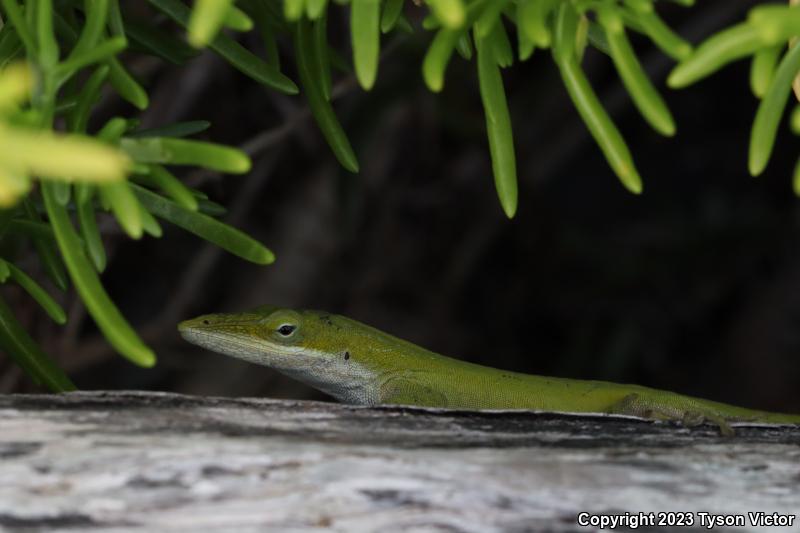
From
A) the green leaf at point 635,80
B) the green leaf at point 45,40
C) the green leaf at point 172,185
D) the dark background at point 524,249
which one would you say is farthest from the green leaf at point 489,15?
the dark background at point 524,249

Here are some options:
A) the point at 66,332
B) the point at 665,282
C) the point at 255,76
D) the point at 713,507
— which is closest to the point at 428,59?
the point at 255,76

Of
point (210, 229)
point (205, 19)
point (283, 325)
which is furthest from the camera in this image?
point (283, 325)

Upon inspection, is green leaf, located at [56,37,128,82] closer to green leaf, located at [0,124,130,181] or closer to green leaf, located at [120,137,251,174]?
green leaf, located at [120,137,251,174]

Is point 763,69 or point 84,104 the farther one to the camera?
point 84,104

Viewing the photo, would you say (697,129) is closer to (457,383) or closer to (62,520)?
(457,383)

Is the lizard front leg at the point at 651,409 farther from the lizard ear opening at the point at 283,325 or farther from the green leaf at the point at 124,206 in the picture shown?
the green leaf at the point at 124,206

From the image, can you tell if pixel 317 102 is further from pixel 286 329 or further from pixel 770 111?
pixel 286 329

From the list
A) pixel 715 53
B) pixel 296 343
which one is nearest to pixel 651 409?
pixel 296 343

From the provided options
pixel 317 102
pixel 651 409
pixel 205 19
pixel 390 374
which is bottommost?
A: pixel 651 409
